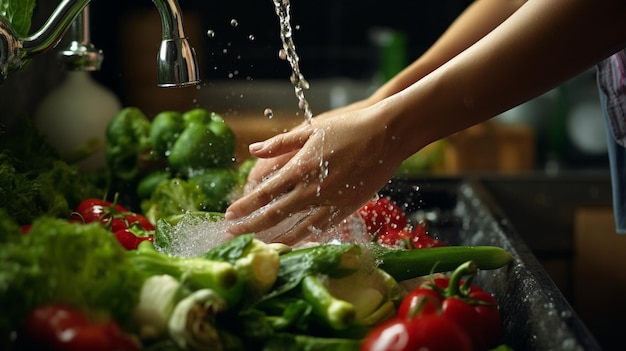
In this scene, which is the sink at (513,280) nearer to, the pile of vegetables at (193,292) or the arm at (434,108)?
the pile of vegetables at (193,292)

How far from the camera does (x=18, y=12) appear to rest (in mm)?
1389

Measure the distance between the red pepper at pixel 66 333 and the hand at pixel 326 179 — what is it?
354 mm

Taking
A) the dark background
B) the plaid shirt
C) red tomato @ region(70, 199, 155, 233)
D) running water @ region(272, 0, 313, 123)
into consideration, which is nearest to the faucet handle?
running water @ region(272, 0, 313, 123)

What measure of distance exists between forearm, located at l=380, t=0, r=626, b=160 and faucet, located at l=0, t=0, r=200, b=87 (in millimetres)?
289

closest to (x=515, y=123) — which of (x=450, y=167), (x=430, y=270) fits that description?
(x=450, y=167)

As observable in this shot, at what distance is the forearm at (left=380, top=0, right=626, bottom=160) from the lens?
98 cm

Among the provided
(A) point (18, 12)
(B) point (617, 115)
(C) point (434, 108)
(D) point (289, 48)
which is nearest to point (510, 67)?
(C) point (434, 108)

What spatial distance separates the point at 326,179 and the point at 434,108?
0.16m

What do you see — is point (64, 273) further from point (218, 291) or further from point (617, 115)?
point (617, 115)

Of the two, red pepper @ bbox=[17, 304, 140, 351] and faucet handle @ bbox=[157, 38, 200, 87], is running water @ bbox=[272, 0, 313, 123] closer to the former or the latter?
faucet handle @ bbox=[157, 38, 200, 87]

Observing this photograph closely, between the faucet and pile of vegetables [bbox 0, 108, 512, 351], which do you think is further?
the faucet

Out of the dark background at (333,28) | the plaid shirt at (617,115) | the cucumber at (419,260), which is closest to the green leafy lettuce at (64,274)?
the cucumber at (419,260)

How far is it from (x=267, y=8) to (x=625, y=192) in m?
2.41

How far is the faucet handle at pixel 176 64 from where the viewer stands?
1.16 meters
